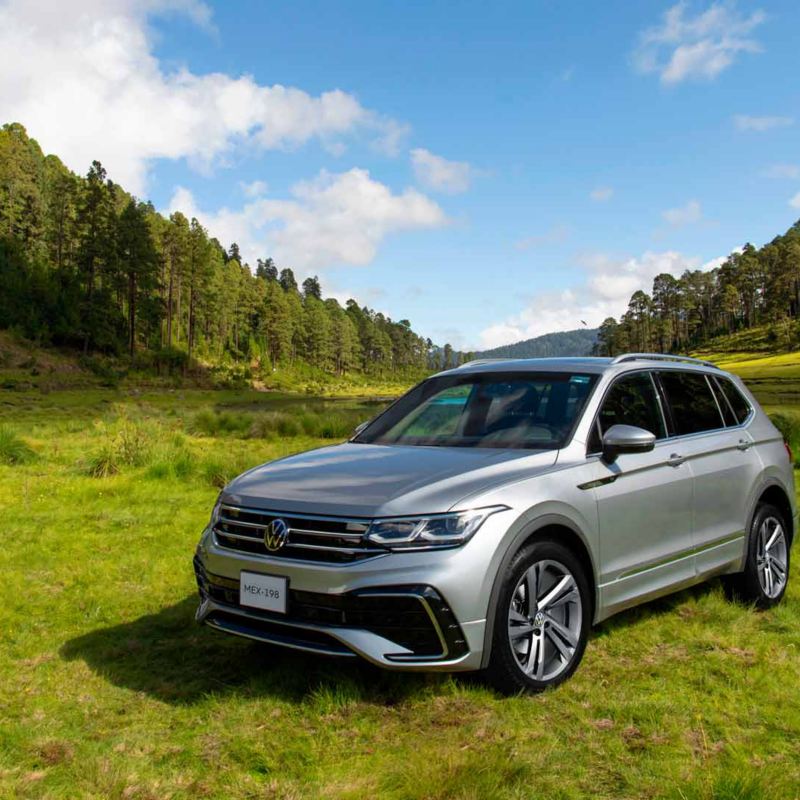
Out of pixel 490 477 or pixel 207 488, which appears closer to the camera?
pixel 490 477

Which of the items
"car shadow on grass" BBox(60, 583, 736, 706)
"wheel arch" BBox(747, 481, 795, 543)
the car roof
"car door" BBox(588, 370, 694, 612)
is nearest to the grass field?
"car shadow on grass" BBox(60, 583, 736, 706)

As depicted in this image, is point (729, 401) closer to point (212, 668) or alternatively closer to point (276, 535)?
point (276, 535)

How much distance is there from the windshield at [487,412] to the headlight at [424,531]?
1.00 metres

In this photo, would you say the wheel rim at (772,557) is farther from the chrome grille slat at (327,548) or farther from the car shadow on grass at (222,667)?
the chrome grille slat at (327,548)

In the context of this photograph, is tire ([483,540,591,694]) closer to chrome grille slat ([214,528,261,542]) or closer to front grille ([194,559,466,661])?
front grille ([194,559,466,661])

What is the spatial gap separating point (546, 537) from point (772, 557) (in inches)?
110

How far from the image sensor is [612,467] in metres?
4.57

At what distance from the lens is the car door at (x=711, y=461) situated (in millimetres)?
5195

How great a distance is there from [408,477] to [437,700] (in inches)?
45.4

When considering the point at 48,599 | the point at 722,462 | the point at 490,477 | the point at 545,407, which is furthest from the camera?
the point at 48,599

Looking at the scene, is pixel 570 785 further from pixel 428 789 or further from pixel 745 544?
pixel 745 544

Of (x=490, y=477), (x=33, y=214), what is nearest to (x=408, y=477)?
(x=490, y=477)

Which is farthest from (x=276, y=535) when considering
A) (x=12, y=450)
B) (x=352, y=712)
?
(x=12, y=450)

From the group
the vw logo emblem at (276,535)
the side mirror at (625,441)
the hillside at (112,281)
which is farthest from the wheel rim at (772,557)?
the hillside at (112,281)
